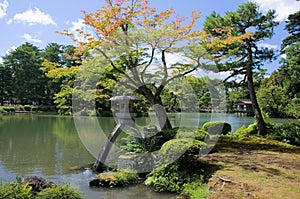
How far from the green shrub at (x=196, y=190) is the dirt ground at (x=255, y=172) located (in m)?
0.12

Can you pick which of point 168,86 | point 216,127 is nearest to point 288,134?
point 216,127

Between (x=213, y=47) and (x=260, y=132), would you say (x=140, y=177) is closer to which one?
(x=213, y=47)

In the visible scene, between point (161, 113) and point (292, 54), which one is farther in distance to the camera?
point (292, 54)

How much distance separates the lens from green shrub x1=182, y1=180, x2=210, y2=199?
4277 mm

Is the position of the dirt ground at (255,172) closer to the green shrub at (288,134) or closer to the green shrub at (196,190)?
the green shrub at (196,190)

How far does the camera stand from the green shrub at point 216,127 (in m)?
9.98

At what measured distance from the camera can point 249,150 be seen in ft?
24.7

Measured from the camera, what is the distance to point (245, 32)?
A: 33.5 ft

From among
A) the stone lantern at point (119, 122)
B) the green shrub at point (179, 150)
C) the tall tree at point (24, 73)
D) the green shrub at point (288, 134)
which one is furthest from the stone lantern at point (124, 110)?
the tall tree at point (24, 73)

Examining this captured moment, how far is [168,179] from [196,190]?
0.71 m

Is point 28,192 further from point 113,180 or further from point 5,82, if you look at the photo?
point 5,82

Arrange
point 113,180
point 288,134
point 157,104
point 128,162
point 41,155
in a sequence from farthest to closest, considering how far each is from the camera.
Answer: point 288,134, point 41,155, point 157,104, point 128,162, point 113,180

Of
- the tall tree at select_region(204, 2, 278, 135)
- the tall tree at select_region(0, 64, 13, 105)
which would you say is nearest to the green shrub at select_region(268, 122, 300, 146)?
the tall tree at select_region(204, 2, 278, 135)

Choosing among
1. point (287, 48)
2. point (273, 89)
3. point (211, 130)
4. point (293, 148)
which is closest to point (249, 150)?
point (293, 148)
